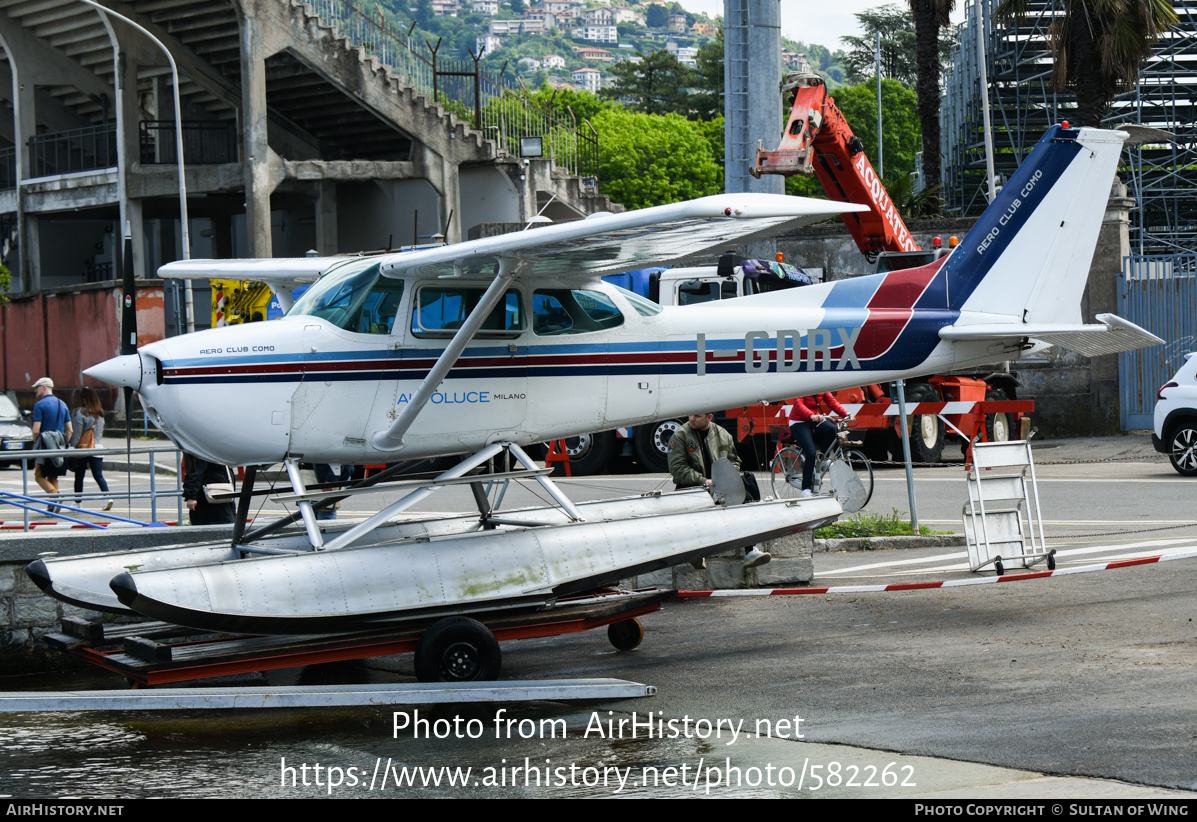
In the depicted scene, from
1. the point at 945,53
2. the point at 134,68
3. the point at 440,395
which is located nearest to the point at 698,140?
the point at 945,53

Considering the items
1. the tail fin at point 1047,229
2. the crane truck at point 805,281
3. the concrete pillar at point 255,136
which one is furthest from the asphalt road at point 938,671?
the concrete pillar at point 255,136

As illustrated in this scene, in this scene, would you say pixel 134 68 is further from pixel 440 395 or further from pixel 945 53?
pixel 945 53

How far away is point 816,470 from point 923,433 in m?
7.55

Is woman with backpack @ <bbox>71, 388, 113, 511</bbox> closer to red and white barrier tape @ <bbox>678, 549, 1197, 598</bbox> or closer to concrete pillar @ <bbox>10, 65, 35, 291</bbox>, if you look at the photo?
red and white barrier tape @ <bbox>678, 549, 1197, 598</bbox>

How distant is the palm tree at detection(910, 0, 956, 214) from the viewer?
98.8ft

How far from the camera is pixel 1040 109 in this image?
4491cm

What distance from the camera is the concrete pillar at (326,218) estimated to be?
136ft

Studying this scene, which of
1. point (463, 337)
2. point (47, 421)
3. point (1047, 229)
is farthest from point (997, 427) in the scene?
point (463, 337)

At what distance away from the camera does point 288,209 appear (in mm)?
45781

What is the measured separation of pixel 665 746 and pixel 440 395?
351cm

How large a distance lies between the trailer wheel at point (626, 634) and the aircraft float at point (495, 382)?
577 millimetres

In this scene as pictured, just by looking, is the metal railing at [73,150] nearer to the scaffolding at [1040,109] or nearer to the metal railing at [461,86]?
the metal railing at [461,86]

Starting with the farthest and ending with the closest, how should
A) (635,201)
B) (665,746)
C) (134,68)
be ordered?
1. (635,201)
2. (134,68)
3. (665,746)

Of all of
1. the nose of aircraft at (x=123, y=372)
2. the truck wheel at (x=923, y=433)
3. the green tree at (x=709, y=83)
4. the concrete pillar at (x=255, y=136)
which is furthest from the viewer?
the green tree at (x=709, y=83)
